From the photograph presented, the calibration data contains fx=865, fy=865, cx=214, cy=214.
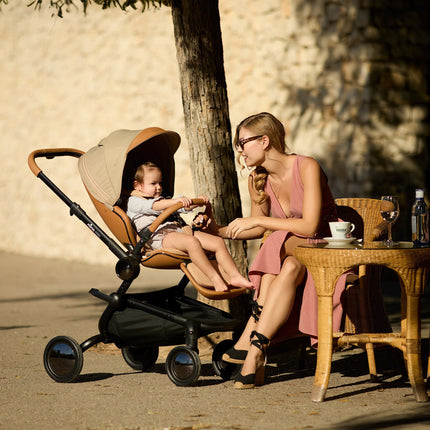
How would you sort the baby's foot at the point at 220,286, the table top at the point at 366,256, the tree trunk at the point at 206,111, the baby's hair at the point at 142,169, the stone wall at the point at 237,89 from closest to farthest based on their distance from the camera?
→ the table top at the point at 366,256, the baby's foot at the point at 220,286, the baby's hair at the point at 142,169, the tree trunk at the point at 206,111, the stone wall at the point at 237,89

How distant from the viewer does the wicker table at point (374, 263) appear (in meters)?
4.46

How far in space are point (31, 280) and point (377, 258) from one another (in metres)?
7.01

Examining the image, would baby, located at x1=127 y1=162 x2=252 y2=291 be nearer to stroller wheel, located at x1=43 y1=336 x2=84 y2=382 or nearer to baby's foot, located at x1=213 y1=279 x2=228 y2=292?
baby's foot, located at x1=213 y1=279 x2=228 y2=292

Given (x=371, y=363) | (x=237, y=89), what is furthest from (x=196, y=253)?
(x=237, y=89)

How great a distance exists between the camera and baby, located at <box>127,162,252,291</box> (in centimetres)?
504

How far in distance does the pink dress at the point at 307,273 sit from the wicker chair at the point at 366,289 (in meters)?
0.13

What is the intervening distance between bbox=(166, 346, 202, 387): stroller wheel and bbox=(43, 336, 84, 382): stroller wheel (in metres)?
0.53

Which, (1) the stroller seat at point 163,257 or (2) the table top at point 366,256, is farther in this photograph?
(1) the stroller seat at point 163,257

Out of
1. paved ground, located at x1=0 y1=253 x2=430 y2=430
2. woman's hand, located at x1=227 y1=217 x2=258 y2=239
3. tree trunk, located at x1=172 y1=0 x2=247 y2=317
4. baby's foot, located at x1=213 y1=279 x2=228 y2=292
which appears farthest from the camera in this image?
tree trunk, located at x1=172 y1=0 x2=247 y2=317

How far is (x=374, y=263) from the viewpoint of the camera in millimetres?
4457

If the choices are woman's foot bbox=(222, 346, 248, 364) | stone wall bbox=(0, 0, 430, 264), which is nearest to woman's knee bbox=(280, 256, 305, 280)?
woman's foot bbox=(222, 346, 248, 364)

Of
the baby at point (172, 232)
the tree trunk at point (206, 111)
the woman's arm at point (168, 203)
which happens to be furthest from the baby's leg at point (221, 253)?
the tree trunk at point (206, 111)

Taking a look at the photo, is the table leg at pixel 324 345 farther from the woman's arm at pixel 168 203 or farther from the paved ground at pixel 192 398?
the woman's arm at pixel 168 203

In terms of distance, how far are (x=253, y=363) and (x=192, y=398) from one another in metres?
0.42
